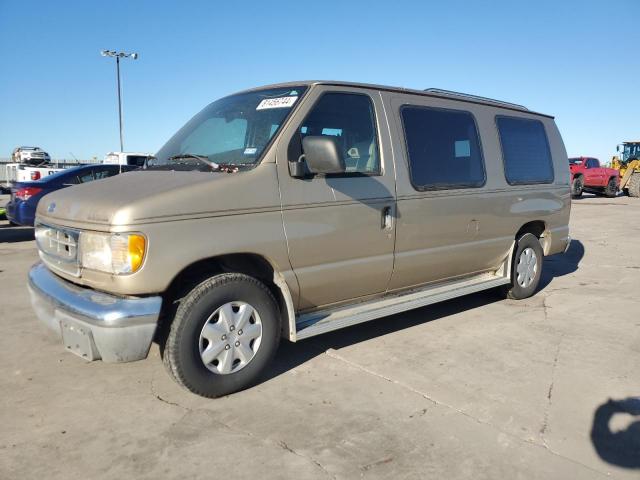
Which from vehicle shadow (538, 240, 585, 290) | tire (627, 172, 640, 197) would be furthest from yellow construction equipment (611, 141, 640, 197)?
vehicle shadow (538, 240, 585, 290)

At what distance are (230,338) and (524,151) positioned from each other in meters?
4.08

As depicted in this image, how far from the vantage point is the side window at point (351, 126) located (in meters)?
3.83

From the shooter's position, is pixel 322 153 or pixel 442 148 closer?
pixel 322 153

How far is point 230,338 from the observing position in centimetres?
334

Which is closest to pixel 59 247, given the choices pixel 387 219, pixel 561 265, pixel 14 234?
pixel 387 219

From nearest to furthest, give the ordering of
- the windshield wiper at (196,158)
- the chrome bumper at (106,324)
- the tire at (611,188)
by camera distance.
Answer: the chrome bumper at (106,324) → the windshield wiper at (196,158) → the tire at (611,188)

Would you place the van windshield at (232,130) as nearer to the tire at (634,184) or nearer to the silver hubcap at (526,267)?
the silver hubcap at (526,267)

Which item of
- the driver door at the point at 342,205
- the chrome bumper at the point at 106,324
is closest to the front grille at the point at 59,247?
the chrome bumper at the point at 106,324

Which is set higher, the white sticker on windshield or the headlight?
the white sticker on windshield

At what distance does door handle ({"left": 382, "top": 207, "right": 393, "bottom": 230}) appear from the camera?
4.08 meters

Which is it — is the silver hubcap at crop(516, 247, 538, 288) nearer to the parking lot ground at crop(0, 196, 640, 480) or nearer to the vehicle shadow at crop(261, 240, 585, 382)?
the vehicle shadow at crop(261, 240, 585, 382)

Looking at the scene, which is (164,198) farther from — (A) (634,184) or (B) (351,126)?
(A) (634,184)

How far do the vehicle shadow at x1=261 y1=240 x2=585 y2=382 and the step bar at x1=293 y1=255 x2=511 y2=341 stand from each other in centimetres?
43

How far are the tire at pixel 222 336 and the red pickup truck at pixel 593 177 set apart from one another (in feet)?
83.3
